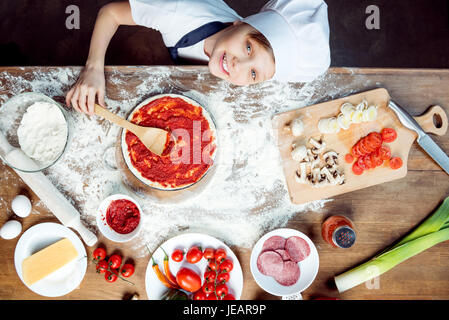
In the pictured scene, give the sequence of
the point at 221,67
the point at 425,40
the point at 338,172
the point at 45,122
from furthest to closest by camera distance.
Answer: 1. the point at 425,40
2. the point at 338,172
3. the point at 45,122
4. the point at 221,67

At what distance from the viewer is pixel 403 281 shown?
1.68 m

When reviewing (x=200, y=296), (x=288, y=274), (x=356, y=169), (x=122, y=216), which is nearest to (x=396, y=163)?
(x=356, y=169)

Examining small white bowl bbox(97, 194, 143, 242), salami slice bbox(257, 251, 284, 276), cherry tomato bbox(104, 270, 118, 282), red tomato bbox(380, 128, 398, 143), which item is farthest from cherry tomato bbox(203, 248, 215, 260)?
red tomato bbox(380, 128, 398, 143)

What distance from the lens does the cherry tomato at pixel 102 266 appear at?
1.57 meters

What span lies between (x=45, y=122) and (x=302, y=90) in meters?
1.36

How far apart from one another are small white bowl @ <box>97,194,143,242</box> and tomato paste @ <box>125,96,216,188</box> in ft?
0.55

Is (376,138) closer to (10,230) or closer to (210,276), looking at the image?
(210,276)

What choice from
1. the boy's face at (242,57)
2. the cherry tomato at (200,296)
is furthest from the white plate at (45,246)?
the boy's face at (242,57)

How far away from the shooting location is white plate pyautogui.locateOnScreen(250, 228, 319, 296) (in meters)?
1.59

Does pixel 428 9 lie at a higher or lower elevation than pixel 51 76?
lower

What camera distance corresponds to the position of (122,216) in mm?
1564

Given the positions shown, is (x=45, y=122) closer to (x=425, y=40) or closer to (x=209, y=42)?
(x=209, y=42)

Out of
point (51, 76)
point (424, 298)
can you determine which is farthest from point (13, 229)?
point (424, 298)

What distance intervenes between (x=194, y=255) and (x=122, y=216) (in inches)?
16.8
